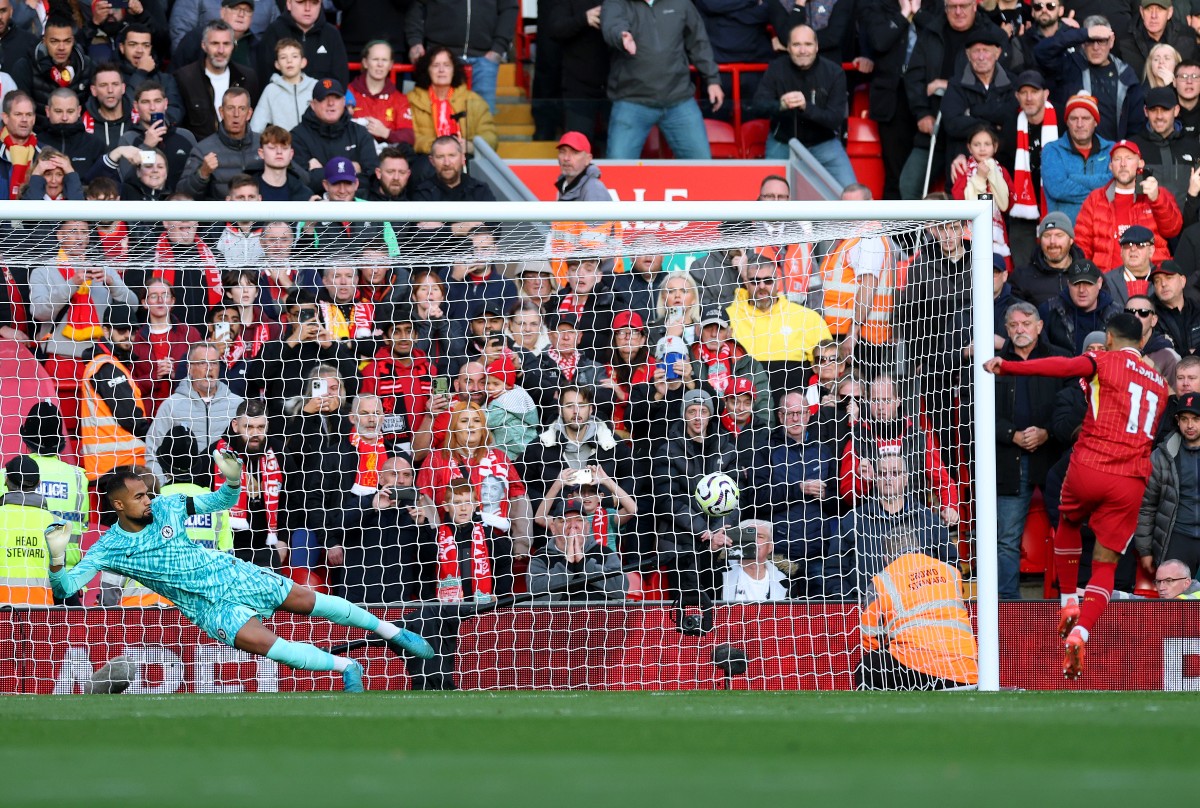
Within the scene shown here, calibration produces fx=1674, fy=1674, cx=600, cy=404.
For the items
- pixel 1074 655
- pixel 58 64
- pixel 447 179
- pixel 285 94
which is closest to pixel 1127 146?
pixel 1074 655

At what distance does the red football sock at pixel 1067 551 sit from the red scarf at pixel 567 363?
262 cm

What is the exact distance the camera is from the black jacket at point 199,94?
1066 centimetres

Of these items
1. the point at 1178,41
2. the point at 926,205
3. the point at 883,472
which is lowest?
the point at 883,472

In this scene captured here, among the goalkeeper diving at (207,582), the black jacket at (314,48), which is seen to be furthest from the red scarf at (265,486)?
the black jacket at (314,48)

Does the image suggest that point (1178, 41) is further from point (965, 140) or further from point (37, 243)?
point (37, 243)

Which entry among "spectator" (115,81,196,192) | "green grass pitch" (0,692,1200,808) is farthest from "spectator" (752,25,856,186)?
"green grass pitch" (0,692,1200,808)

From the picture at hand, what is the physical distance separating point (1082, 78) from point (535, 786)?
27.7ft

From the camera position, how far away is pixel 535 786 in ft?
14.0

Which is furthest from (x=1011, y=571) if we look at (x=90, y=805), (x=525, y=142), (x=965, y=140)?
(x=90, y=805)

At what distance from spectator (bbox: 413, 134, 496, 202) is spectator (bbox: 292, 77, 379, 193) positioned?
1.49 ft

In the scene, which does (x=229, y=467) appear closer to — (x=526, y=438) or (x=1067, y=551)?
(x=526, y=438)

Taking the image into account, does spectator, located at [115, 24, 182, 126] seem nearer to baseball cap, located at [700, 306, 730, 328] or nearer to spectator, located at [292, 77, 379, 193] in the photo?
spectator, located at [292, 77, 379, 193]

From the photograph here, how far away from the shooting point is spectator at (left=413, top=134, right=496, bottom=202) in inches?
396

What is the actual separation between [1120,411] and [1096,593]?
35.2 inches
